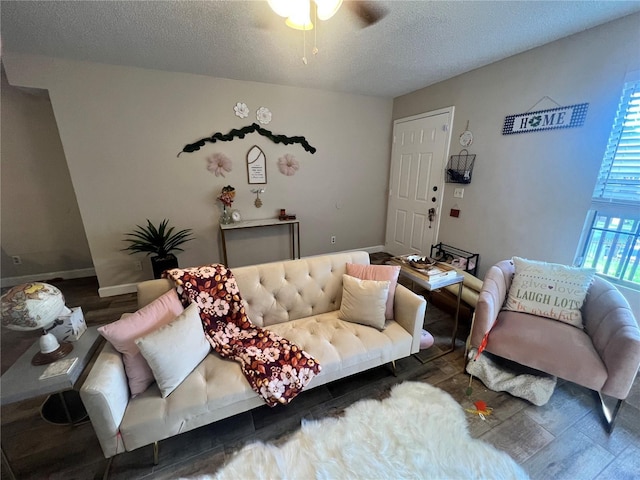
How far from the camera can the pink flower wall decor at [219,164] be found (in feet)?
10.1

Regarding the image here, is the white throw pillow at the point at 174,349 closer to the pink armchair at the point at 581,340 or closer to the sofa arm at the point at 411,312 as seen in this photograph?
the sofa arm at the point at 411,312

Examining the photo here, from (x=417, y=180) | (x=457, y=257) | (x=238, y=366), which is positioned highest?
(x=417, y=180)

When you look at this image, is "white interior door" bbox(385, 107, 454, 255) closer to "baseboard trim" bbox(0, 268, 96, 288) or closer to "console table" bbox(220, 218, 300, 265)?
"console table" bbox(220, 218, 300, 265)

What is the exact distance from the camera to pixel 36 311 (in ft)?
3.73

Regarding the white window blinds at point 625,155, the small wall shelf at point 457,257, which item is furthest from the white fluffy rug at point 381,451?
the white window blinds at point 625,155

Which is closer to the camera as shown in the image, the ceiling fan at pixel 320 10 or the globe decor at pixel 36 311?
the globe decor at pixel 36 311

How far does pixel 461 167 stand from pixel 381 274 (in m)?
1.92

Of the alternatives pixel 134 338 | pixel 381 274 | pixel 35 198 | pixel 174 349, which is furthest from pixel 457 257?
pixel 35 198

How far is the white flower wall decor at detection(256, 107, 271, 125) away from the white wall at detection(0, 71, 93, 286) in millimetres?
2221

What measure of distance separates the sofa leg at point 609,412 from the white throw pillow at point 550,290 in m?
0.45

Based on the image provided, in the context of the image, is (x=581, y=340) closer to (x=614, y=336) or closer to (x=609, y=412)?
(x=614, y=336)

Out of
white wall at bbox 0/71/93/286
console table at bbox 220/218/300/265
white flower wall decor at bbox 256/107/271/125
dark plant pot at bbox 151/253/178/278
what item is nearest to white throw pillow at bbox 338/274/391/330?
console table at bbox 220/218/300/265

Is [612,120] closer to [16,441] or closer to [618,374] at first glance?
[618,374]

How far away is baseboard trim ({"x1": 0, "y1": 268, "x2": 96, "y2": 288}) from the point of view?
10.1ft
